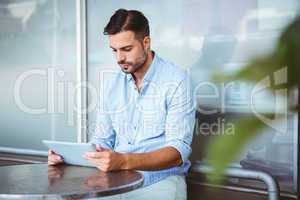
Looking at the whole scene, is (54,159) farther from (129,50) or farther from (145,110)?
(129,50)

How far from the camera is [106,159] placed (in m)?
1.86

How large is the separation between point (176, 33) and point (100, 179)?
5.55 feet

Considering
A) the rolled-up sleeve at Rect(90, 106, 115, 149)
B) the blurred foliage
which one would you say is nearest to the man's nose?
the rolled-up sleeve at Rect(90, 106, 115, 149)

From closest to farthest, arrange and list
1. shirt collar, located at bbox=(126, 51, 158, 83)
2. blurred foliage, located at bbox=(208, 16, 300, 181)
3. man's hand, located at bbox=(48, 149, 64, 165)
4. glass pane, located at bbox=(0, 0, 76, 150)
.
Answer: blurred foliage, located at bbox=(208, 16, 300, 181)
man's hand, located at bbox=(48, 149, 64, 165)
shirt collar, located at bbox=(126, 51, 158, 83)
glass pane, located at bbox=(0, 0, 76, 150)

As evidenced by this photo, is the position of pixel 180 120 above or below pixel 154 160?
above

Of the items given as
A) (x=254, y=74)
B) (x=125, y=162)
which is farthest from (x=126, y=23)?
(x=254, y=74)

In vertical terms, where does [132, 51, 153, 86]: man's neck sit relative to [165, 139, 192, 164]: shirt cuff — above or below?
above

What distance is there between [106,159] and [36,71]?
233 cm

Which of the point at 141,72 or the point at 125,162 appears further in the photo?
the point at 141,72

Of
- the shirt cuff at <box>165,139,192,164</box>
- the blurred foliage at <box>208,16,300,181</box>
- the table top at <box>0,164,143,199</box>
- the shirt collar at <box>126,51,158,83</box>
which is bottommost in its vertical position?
the table top at <box>0,164,143,199</box>

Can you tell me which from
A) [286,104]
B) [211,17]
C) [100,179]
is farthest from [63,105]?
[286,104]

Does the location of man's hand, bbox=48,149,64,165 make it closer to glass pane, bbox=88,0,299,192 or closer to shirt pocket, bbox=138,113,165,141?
shirt pocket, bbox=138,113,165,141

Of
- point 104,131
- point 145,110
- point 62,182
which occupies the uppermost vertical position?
point 145,110

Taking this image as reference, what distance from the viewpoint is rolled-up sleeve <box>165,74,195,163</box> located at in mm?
2201
